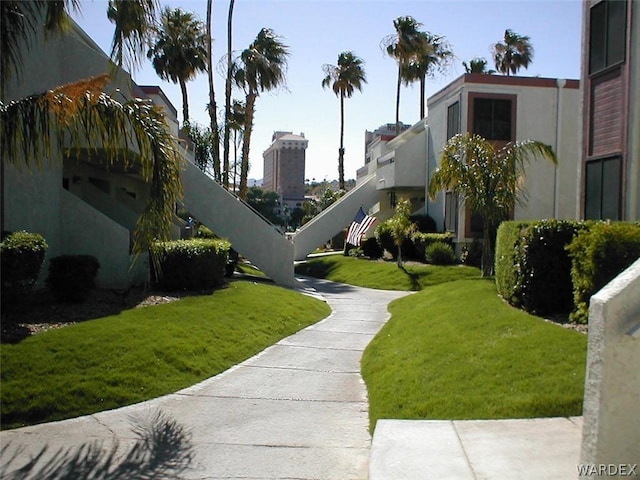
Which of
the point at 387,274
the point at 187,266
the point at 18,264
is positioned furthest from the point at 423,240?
the point at 18,264

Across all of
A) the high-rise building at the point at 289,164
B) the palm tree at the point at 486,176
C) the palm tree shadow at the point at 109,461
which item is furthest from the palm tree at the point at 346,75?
the high-rise building at the point at 289,164

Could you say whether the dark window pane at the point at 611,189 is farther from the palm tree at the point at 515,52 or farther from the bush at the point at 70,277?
the palm tree at the point at 515,52

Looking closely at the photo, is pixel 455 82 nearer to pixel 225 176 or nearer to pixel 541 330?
pixel 225 176

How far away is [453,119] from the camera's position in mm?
25031

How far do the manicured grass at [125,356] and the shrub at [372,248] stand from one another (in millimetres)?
17773

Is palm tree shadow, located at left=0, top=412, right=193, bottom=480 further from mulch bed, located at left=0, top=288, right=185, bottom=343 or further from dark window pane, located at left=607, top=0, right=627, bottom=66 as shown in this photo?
dark window pane, located at left=607, top=0, right=627, bottom=66

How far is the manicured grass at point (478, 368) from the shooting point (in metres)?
6.41

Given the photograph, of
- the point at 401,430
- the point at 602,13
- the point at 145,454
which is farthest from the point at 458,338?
the point at 602,13

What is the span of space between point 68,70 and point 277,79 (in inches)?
760


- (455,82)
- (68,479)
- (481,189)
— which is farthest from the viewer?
(455,82)

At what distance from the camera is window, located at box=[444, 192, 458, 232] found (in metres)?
24.8

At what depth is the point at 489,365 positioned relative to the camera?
7566 millimetres

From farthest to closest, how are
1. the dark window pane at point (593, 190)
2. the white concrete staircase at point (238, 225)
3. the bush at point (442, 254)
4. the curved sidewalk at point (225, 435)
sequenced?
the bush at point (442, 254)
the white concrete staircase at point (238, 225)
the dark window pane at point (593, 190)
the curved sidewalk at point (225, 435)

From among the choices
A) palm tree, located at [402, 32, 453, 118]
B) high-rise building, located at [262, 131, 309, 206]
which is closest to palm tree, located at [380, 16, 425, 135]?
palm tree, located at [402, 32, 453, 118]
